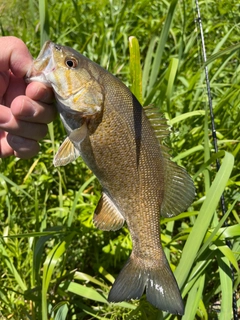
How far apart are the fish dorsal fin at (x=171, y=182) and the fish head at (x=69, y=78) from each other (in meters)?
0.22

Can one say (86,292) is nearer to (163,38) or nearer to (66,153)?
(66,153)

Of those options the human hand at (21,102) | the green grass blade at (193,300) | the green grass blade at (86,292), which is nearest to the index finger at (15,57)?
the human hand at (21,102)

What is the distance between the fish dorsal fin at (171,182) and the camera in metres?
1.69

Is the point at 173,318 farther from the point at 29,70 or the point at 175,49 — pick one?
the point at 175,49

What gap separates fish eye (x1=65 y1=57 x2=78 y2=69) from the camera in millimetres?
1646

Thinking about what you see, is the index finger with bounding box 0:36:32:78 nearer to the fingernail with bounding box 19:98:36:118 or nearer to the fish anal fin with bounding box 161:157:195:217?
the fingernail with bounding box 19:98:36:118

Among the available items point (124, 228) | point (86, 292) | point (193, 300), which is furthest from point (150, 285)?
point (124, 228)

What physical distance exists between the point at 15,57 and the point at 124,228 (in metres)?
1.05

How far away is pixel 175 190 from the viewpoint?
1726 millimetres

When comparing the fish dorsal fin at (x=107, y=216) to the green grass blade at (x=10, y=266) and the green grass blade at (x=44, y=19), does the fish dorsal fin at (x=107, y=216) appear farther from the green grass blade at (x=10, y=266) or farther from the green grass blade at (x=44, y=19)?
the green grass blade at (x=44, y=19)

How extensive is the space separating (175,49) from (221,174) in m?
1.85

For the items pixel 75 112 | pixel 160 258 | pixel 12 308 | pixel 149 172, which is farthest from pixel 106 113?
pixel 12 308

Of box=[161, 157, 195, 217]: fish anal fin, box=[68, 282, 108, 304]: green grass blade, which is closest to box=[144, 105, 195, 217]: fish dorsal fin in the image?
box=[161, 157, 195, 217]: fish anal fin

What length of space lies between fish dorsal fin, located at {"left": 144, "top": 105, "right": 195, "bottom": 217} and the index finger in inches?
20.2
